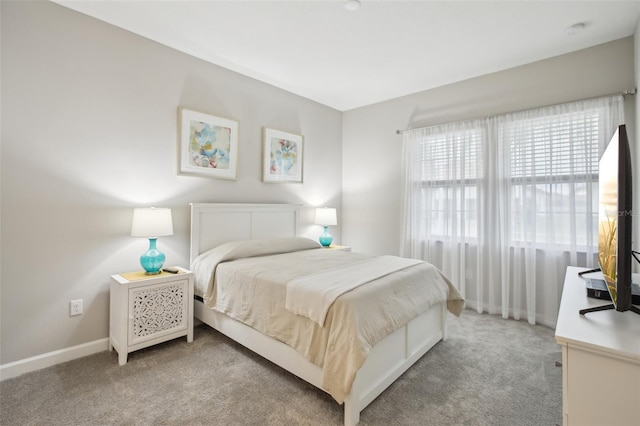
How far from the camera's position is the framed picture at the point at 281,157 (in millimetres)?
3695

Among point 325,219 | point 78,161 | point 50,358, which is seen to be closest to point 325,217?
point 325,219

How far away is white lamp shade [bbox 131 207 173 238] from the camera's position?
7.79 ft

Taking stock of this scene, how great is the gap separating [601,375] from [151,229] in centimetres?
271

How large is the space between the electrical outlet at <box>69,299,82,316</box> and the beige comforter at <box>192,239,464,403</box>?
868 mm

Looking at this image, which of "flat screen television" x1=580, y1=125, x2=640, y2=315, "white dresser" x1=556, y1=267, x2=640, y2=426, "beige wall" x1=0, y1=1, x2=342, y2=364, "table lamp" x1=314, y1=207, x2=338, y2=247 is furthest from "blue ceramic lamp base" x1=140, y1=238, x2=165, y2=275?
"flat screen television" x1=580, y1=125, x2=640, y2=315

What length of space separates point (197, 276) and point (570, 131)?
383cm

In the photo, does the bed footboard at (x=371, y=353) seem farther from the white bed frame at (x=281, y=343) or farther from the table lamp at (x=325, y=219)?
the table lamp at (x=325, y=219)

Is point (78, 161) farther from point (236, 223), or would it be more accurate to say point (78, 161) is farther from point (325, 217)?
point (325, 217)

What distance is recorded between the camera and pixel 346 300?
1.66 meters

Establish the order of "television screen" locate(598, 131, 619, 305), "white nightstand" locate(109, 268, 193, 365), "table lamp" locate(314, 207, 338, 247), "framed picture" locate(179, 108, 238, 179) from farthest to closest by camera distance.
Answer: "table lamp" locate(314, 207, 338, 247) < "framed picture" locate(179, 108, 238, 179) < "white nightstand" locate(109, 268, 193, 365) < "television screen" locate(598, 131, 619, 305)

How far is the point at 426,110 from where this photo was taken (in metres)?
3.89

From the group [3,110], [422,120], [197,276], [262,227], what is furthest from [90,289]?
[422,120]

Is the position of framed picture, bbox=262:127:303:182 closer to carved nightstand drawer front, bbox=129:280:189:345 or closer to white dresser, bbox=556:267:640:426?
carved nightstand drawer front, bbox=129:280:189:345

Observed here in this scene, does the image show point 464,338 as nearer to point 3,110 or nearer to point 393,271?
point 393,271
